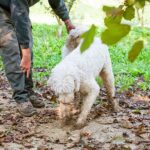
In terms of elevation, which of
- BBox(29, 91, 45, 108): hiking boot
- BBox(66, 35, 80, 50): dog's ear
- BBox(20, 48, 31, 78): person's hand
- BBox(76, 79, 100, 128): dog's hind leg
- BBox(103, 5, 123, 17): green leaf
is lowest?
BBox(29, 91, 45, 108): hiking boot

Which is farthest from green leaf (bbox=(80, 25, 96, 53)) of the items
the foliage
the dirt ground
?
the dirt ground

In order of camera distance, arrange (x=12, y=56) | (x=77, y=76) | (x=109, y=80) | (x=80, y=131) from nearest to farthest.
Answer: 1. (x=77, y=76)
2. (x=80, y=131)
3. (x=12, y=56)
4. (x=109, y=80)

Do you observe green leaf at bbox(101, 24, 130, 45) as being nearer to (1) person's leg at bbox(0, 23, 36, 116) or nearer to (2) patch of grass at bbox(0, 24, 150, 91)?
(1) person's leg at bbox(0, 23, 36, 116)

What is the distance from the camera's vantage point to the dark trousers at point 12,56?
558 cm

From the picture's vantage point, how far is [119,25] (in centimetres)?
109

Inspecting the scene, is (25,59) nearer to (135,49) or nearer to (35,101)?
(35,101)

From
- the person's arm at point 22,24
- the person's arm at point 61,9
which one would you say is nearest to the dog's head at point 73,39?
the person's arm at point 61,9

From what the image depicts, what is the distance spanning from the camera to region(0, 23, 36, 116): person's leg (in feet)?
18.4

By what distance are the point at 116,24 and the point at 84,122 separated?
4.24m

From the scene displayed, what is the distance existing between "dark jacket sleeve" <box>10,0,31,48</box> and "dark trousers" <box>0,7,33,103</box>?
0.28m

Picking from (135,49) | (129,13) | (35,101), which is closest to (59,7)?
(35,101)

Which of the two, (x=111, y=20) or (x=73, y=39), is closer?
(x=111, y=20)

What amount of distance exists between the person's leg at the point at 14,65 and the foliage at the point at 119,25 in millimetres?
4466

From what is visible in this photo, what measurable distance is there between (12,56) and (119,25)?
4.68 m
